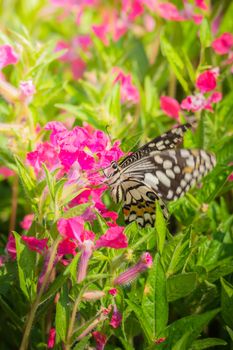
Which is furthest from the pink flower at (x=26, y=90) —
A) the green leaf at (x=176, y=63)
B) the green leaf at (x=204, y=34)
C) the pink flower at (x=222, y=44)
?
the pink flower at (x=222, y=44)

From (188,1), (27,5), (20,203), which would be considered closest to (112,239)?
(20,203)

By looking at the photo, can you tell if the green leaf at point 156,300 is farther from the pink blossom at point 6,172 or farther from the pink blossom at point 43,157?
the pink blossom at point 6,172

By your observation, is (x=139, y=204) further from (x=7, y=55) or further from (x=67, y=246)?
(x=7, y=55)

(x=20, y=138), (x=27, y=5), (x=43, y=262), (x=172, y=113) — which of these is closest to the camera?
(x=43, y=262)

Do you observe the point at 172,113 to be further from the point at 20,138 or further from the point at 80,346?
the point at 80,346

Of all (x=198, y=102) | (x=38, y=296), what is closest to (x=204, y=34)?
(x=198, y=102)
